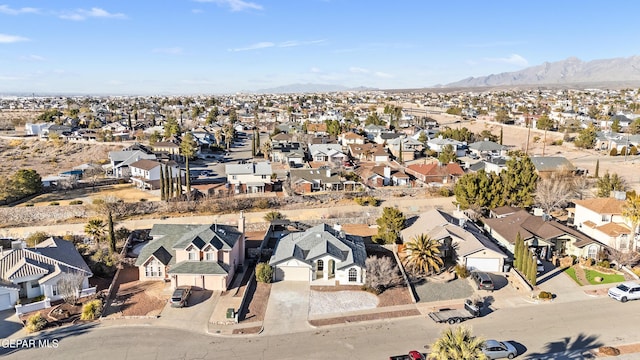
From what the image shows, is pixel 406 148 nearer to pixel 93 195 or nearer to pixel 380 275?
pixel 93 195

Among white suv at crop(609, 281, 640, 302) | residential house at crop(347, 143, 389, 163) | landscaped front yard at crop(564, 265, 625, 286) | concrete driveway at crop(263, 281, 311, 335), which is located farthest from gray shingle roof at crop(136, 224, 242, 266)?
residential house at crop(347, 143, 389, 163)

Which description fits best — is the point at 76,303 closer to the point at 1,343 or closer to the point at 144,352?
the point at 1,343

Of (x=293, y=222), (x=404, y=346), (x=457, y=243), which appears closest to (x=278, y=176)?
(x=293, y=222)

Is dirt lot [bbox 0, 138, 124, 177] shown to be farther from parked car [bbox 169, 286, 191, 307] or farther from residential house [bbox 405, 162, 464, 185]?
residential house [bbox 405, 162, 464, 185]

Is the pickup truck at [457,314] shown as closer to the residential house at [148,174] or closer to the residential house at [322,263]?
the residential house at [322,263]

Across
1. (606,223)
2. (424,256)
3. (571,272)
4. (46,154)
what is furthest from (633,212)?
(46,154)
